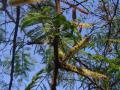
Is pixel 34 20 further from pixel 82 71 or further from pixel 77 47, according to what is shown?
pixel 82 71

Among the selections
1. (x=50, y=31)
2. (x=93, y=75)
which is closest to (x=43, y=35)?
(x=50, y=31)

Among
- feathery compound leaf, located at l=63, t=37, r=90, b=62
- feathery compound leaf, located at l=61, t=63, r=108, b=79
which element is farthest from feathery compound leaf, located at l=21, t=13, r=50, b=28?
feathery compound leaf, located at l=61, t=63, r=108, b=79

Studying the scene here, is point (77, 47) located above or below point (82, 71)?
above

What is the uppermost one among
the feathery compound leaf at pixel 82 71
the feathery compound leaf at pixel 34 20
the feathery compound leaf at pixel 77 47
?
the feathery compound leaf at pixel 34 20

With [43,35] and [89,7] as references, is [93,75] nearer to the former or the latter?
[43,35]

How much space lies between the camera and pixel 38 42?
13.4ft

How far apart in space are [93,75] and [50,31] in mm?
616

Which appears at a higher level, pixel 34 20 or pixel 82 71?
pixel 34 20

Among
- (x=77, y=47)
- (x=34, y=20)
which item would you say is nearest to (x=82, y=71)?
(x=77, y=47)

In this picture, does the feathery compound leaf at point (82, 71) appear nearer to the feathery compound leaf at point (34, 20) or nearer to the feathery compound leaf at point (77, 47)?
the feathery compound leaf at point (77, 47)

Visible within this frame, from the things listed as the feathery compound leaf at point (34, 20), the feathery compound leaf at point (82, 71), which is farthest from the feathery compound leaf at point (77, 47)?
the feathery compound leaf at point (34, 20)

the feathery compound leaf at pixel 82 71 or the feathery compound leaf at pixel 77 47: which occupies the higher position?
the feathery compound leaf at pixel 77 47

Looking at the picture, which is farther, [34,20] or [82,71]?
[82,71]

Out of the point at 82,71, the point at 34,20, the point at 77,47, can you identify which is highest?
the point at 34,20
